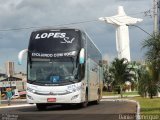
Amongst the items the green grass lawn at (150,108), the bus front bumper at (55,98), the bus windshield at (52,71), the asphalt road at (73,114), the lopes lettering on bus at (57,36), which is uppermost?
the lopes lettering on bus at (57,36)

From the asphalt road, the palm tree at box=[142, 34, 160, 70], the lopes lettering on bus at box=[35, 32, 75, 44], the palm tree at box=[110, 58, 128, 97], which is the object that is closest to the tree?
the palm tree at box=[142, 34, 160, 70]

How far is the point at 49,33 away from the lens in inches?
1086

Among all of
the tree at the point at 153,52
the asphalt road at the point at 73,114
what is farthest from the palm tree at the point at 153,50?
the asphalt road at the point at 73,114

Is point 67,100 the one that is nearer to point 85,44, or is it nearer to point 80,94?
point 80,94

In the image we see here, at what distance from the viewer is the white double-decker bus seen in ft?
87.6

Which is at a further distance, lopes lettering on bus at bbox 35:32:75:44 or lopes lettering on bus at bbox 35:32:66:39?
lopes lettering on bus at bbox 35:32:66:39

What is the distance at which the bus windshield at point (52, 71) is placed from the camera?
87.9 feet

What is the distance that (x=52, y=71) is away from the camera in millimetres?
26906

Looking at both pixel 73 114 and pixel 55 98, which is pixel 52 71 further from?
pixel 73 114

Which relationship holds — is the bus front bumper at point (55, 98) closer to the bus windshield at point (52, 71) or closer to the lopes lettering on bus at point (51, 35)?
the bus windshield at point (52, 71)

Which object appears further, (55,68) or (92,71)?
(92,71)

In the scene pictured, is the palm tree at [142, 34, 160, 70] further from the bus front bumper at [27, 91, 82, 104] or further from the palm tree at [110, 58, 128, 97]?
the palm tree at [110, 58, 128, 97]

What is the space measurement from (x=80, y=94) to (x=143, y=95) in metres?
33.7

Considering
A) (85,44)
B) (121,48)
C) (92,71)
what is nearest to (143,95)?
(92,71)
